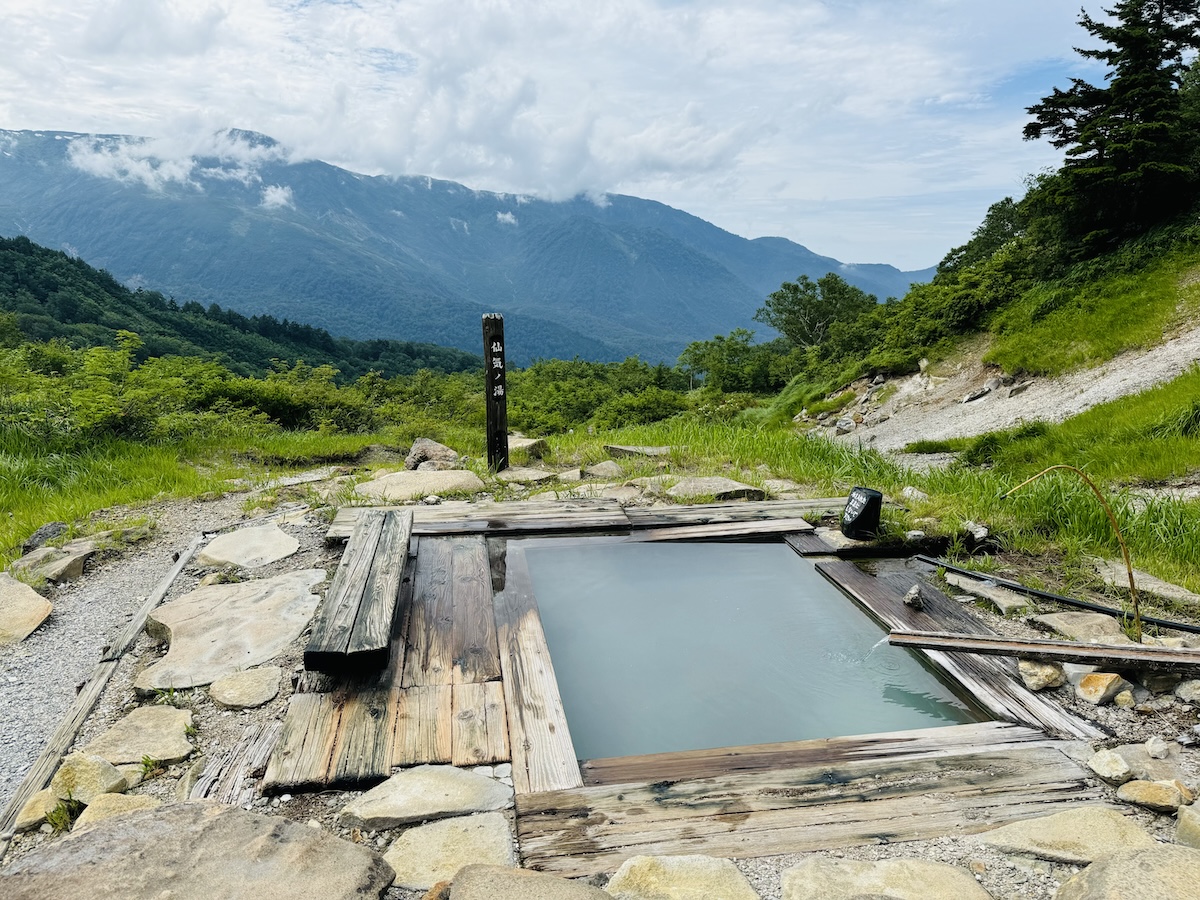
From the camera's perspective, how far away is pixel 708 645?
4.05m

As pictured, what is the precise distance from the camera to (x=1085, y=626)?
3.52 meters

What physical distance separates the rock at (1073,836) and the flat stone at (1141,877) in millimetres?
167

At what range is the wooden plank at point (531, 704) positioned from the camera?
2.40 metres

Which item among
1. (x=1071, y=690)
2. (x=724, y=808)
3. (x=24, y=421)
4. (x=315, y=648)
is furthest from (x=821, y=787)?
(x=24, y=421)

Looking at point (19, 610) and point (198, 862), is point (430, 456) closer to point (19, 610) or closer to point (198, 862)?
point (19, 610)

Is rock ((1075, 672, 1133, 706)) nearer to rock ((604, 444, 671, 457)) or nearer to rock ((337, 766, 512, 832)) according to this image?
rock ((337, 766, 512, 832))

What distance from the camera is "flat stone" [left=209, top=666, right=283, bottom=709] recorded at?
284 cm

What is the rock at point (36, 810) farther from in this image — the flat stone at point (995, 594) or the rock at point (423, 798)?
the flat stone at point (995, 594)

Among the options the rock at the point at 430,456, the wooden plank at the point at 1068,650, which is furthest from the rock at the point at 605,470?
the wooden plank at the point at 1068,650

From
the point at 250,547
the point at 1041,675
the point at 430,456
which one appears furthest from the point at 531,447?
the point at 1041,675

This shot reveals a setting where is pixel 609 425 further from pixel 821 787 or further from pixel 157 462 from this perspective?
pixel 821 787

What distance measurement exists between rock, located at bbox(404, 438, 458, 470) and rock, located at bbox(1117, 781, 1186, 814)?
19.7 ft

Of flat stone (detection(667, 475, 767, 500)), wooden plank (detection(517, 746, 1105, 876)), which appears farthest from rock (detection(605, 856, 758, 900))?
flat stone (detection(667, 475, 767, 500))

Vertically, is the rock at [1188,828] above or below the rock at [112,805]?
above
